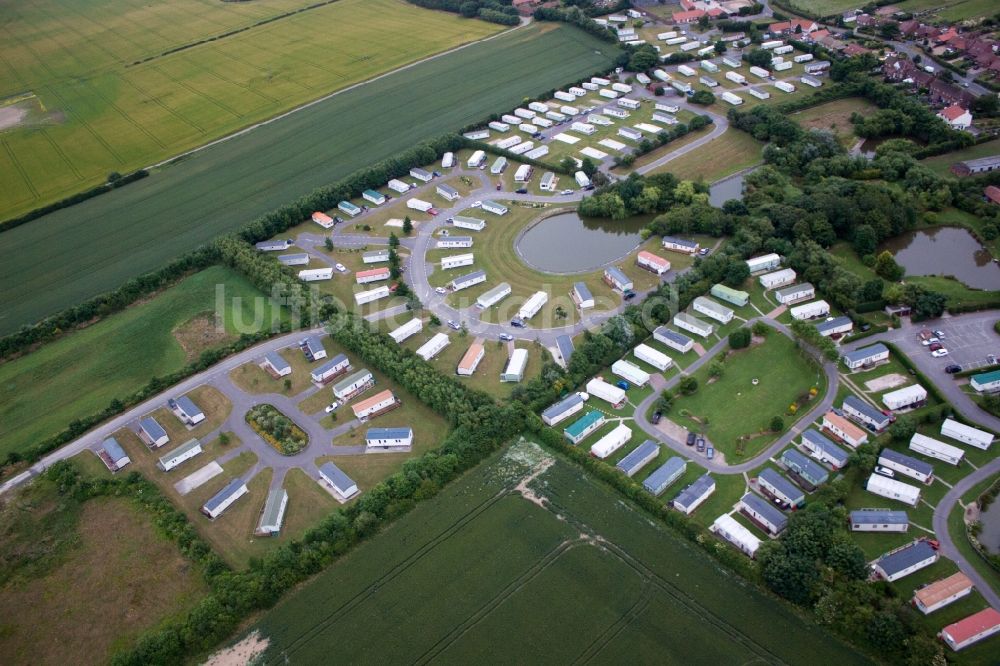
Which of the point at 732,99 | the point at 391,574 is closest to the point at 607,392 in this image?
the point at 391,574

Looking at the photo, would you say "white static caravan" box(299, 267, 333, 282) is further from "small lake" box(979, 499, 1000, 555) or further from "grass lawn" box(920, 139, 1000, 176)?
"grass lawn" box(920, 139, 1000, 176)

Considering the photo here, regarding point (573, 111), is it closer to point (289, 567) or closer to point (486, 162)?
point (486, 162)

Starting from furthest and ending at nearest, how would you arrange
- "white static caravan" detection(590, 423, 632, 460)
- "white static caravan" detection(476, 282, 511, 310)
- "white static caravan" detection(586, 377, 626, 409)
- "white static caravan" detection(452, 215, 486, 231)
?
"white static caravan" detection(452, 215, 486, 231) < "white static caravan" detection(476, 282, 511, 310) < "white static caravan" detection(586, 377, 626, 409) < "white static caravan" detection(590, 423, 632, 460)

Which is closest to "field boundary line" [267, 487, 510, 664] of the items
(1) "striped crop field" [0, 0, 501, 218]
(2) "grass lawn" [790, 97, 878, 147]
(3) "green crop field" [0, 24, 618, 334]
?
(3) "green crop field" [0, 24, 618, 334]

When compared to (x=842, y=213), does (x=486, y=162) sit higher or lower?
lower

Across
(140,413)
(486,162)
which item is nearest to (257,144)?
(486,162)

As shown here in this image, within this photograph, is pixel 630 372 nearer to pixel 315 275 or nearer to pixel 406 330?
pixel 406 330
